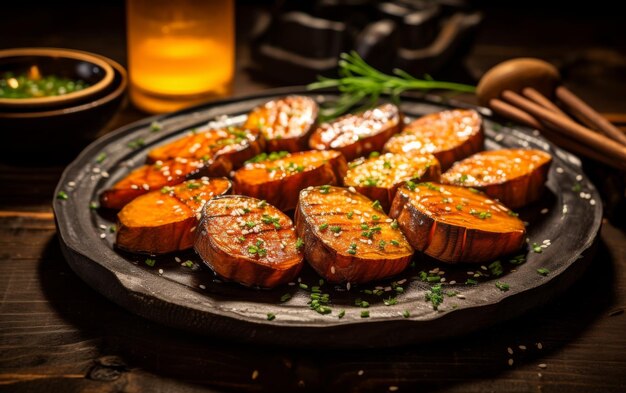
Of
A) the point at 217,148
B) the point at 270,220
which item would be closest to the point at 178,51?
A: the point at 217,148

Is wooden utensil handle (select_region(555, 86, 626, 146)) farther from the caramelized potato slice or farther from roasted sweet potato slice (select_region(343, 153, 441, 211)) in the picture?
the caramelized potato slice

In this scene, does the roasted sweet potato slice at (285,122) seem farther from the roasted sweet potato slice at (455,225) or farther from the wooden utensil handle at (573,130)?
the wooden utensil handle at (573,130)

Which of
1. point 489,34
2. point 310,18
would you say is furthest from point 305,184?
point 489,34

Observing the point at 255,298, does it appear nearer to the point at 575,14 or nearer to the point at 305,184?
the point at 305,184

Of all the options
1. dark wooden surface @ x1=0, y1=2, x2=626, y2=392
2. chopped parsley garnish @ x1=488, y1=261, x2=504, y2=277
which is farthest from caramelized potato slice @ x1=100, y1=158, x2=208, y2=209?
chopped parsley garnish @ x1=488, y1=261, x2=504, y2=277

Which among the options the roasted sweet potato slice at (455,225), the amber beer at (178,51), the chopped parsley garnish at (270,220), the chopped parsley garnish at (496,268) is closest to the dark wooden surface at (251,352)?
the chopped parsley garnish at (496,268)
